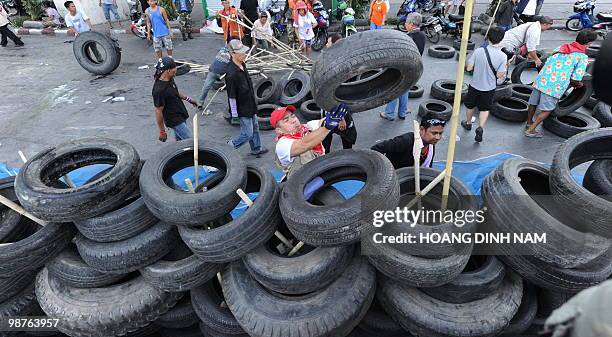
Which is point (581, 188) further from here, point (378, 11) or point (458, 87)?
point (378, 11)

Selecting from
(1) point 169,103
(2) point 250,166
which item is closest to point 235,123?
(1) point 169,103

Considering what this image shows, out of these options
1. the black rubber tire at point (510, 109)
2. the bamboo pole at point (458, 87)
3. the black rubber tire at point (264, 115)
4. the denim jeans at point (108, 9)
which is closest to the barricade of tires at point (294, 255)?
the bamboo pole at point (458, 87)

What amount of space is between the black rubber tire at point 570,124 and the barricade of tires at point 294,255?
310cm

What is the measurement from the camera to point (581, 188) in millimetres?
2688

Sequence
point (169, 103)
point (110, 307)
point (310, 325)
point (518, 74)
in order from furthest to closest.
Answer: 1. point (518, 74)
2. point (169, 103)
3. point (110, 307)
4. point (310, 325)

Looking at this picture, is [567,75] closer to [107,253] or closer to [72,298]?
[107,253]

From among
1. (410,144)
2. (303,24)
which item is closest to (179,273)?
(410,144)

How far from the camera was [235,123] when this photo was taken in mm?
6930

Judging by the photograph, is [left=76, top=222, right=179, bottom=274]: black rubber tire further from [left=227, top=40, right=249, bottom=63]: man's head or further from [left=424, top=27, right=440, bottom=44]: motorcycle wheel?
[left=424, top=27, right=440, bottom=44]: motorcycle wheel

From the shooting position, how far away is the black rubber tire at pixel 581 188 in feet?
8.48

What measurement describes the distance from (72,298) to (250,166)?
1.97 m

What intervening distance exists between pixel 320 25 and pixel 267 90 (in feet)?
14.8

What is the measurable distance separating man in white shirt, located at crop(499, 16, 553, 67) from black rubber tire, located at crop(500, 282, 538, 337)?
5.67m

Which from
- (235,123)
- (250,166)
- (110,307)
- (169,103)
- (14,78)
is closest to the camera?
(110,307)
